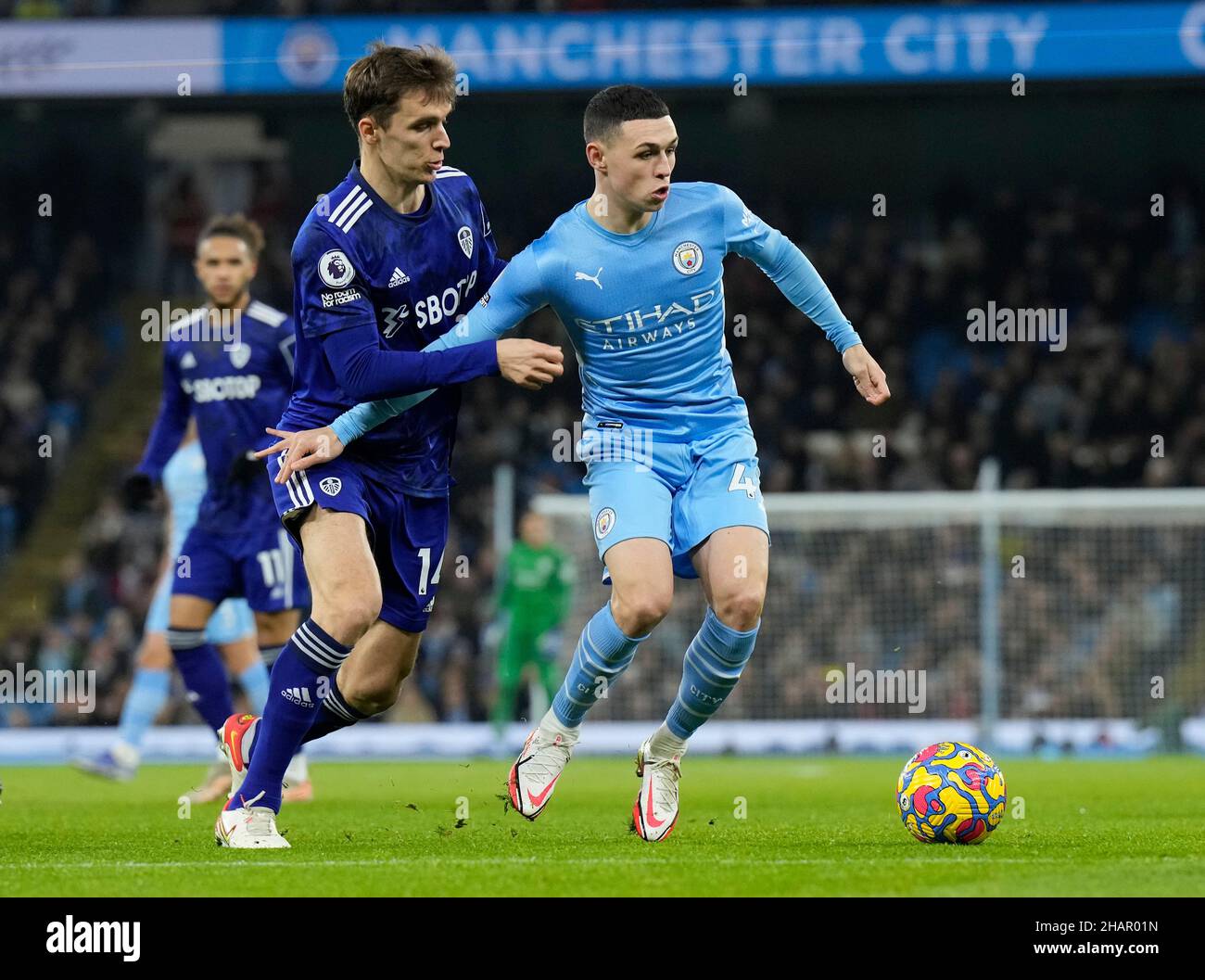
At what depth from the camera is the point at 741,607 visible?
6.35 meters

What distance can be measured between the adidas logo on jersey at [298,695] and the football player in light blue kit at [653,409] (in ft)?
2.88

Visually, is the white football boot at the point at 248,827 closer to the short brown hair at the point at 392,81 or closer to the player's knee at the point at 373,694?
the player's knee at the point at 373,694

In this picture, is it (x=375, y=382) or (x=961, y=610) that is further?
(x=961, y=610)

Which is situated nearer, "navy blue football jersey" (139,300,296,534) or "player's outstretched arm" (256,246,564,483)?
"player's outstretched arm" (256,246,564,483)

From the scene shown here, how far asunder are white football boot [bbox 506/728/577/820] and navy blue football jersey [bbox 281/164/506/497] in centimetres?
94

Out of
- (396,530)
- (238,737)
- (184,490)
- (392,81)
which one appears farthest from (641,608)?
(184,490)

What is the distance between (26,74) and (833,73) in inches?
302

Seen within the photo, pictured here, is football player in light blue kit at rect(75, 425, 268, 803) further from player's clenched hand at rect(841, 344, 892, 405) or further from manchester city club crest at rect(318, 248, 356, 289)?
player's clenched hand at rect(841, 344, 892, 405)

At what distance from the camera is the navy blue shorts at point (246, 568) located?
8789 millimetres

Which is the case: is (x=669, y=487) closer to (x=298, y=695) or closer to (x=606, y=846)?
(x=606, y=846)

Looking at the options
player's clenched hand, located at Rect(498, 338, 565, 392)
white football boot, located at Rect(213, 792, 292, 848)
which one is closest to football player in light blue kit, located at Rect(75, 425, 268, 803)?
white football boot, located at Rect(213, 792, 292, 848)

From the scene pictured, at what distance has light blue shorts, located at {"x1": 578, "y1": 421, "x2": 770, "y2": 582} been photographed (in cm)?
642

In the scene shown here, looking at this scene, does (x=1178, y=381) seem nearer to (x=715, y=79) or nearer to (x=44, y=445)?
(x=715, y=79)

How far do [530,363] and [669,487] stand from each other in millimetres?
1057
